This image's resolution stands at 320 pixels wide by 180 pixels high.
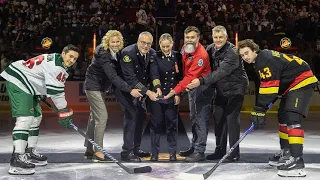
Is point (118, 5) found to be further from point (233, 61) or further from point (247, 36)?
point (233, 61)

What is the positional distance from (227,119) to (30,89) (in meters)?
2.38

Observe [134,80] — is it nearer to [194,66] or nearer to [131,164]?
[194,66]

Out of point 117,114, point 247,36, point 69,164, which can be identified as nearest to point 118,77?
point 69,164

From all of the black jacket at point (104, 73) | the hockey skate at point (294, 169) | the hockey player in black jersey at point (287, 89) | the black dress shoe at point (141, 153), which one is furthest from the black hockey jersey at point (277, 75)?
the black dress shoe at point (141, 153)

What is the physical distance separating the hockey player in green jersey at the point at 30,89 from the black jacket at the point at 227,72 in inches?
65.4

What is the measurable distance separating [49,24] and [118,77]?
1025 centimetres

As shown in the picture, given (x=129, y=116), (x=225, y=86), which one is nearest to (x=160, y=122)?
(x=129, y=116)

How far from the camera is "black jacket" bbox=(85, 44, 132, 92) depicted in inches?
253

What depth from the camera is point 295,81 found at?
5.78 meters

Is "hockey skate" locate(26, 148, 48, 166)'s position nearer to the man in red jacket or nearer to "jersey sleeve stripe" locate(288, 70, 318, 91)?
the man in red jacket

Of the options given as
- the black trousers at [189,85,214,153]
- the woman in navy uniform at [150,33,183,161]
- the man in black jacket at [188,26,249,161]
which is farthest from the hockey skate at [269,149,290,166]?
the woman in navy uniform at [150,33,183,161]

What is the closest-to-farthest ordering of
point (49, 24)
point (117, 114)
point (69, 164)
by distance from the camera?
point (69, 164) → point (117, 114) → point (49, 24)

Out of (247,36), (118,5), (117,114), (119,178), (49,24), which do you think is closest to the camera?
(119,178)

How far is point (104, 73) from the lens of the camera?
667 cm
